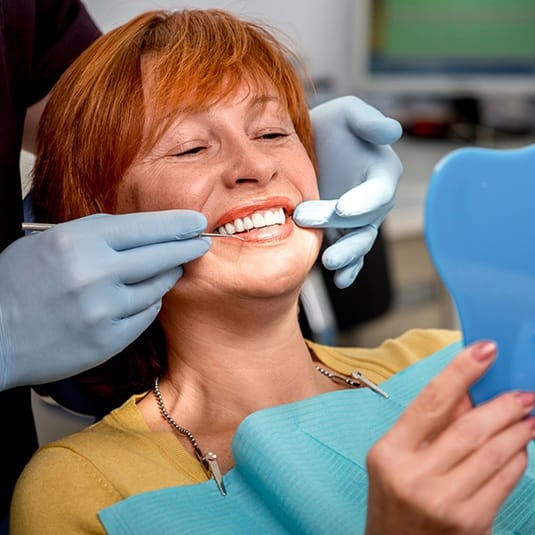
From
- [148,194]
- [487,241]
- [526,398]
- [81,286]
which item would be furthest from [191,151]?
[526,398]

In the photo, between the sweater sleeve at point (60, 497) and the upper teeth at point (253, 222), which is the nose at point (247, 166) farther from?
the sweater sleeve at point (60, 497)

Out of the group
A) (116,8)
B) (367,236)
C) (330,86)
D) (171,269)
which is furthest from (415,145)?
(171,269)

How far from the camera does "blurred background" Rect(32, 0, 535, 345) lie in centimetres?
277

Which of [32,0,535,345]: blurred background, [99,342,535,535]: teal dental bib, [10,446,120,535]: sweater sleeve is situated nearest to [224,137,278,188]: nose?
[99,342,535,535]: teal dental bib

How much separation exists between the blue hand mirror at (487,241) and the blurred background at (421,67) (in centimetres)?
169

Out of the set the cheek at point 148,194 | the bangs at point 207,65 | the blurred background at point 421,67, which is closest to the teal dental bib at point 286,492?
the cheek at point 148,194

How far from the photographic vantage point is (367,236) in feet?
3.71

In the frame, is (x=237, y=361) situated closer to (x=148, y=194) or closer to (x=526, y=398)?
(x=148, y=194)

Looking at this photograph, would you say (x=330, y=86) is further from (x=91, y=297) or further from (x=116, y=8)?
(x=91, y=297)

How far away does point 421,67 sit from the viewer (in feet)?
9.65

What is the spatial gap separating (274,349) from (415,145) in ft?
6.96

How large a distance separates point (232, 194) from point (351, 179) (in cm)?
26

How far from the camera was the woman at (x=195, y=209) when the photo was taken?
3.27ft

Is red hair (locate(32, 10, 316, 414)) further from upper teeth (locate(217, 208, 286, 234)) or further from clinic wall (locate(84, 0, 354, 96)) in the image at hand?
clinic wall (locate(84, 0, 354, 96))
